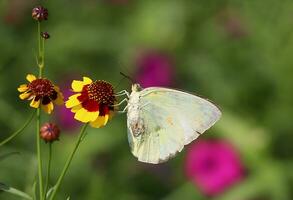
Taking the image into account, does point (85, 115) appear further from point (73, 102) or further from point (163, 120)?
point (163, 120)

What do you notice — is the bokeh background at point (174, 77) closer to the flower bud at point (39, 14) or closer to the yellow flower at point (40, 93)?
the yellow flower at point (40, 93)

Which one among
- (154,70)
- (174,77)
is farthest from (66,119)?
(174,77)

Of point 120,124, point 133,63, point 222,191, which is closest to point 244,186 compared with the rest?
point 222,191

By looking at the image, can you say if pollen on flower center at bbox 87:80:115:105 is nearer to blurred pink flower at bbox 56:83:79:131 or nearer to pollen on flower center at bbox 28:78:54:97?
pollen on flower center at bbox 28:78:54:97

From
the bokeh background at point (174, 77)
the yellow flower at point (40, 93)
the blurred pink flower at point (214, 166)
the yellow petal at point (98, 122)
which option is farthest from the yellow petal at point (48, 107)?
the blurred pink flower at point (214, 166)

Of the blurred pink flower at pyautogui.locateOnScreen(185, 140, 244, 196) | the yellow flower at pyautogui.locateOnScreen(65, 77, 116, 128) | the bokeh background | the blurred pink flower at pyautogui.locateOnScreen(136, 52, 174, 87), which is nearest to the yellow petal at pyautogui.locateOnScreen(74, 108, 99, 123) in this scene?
the yellow flower at pyautogui.locateOnScreen(65, 77, 116, 128)
